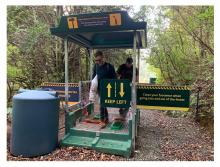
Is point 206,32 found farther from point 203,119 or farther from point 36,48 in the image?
point 36,48

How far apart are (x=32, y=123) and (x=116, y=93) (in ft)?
6.23

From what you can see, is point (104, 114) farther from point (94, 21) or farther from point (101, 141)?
point (94, 21)

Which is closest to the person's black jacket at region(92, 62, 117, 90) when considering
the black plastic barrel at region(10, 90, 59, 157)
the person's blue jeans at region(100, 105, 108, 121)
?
the person's blue jeans at region(100, 105, 108, 121)

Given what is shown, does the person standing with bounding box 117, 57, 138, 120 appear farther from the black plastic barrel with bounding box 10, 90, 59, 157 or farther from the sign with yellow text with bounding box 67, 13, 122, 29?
the black plastic barrel with bounding box 10, 90, 59, 157

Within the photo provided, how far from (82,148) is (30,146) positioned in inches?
42.5

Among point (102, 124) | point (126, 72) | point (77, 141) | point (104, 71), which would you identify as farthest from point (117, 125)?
point (126, 72)

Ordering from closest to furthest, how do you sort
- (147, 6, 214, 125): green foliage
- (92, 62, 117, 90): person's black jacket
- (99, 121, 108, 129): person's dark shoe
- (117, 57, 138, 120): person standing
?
(99, 121, 108, 129): person's dark shoe → (92, 62, 117, 90): person's black jacket → (117, 57, 138, 120): person standing → (147, 6, 214, 125): green foliage

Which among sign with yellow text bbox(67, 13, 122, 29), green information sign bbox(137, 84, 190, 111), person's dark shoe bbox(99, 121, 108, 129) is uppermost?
sign with yellow text bbox(67, 13, 122, 29)

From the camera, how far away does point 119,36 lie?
6.79m

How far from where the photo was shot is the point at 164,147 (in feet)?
19.2

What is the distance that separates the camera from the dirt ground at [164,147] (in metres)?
4.98

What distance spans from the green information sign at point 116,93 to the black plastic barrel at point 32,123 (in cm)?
117

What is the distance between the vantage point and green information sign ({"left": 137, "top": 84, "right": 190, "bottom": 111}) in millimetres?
5715

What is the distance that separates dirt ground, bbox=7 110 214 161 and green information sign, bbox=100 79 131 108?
1117 mm
